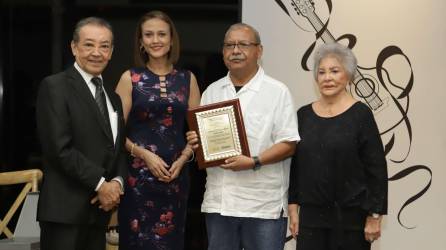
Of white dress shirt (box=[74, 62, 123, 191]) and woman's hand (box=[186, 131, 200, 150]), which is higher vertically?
white dress shirt (box=[74, 62, 123, 191])

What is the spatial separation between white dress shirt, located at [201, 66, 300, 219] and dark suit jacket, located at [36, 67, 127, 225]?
66 centimetres

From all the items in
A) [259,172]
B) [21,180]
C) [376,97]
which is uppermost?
[376,97]

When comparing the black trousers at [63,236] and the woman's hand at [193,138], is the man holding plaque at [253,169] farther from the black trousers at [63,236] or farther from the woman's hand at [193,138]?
the black trousers at [63,236]

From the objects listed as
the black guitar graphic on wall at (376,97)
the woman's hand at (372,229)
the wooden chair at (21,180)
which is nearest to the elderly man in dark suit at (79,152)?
the wooden chair at (21,180)

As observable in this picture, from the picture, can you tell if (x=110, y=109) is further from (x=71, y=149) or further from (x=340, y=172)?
(x=340, y=172)

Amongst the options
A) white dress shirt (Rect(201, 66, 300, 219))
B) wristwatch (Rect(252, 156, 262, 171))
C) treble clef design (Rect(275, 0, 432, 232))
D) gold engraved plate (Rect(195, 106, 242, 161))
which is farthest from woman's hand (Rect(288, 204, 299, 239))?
treble clef design (Rect(275, 0, 432, 232))

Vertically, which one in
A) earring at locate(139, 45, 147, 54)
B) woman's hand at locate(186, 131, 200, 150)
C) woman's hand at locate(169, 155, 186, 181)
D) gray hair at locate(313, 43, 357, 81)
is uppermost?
earring at locate(139, 45, 147, 54)

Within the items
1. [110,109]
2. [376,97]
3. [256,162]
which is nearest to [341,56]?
[256,162]

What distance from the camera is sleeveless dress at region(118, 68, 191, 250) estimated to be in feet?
10.8

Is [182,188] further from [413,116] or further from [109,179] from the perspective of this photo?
[413,116]

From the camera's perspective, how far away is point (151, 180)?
10.8ft

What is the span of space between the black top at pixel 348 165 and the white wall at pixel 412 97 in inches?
59.8

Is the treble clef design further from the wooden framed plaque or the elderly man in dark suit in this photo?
the elderly man in dark suit

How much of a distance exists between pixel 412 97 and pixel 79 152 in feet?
8.64
